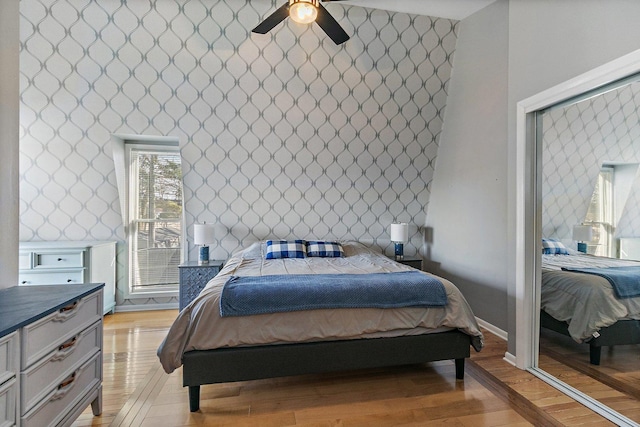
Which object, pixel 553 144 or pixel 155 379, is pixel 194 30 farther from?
pixel 553 144

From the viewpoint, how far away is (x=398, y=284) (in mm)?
2037

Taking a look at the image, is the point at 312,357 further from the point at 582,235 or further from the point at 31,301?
the point at 582,235

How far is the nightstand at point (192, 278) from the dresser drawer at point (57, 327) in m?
1.58

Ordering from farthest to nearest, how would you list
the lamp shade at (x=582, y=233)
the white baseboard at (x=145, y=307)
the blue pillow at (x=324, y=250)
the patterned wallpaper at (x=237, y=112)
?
the white baseboard at (x=145, y=307) < the blue pillow at (x=324, y=250) < the patterned wallpaper at (x=237, y=112) < the lamp shade at (x=582, y=233)

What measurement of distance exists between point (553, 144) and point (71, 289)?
3233mm

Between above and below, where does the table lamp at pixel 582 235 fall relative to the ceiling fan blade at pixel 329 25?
below

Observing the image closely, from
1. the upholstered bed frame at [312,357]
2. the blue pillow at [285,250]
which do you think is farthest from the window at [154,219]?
the upholstered bed frame at [312,357]

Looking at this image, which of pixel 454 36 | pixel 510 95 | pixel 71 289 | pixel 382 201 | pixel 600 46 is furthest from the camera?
pixel 382 201

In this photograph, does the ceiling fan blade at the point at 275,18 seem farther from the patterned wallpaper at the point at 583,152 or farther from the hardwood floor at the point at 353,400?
the hardwood floor at the point at 353,400

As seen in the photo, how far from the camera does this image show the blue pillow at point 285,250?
331 cm

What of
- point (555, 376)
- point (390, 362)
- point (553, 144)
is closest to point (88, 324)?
point (390, 362)

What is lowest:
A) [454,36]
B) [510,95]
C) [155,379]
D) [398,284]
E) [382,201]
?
[155,379]

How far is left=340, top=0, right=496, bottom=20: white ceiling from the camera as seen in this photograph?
2.68 m

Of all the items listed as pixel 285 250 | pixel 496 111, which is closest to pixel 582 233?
pixel 496 111
